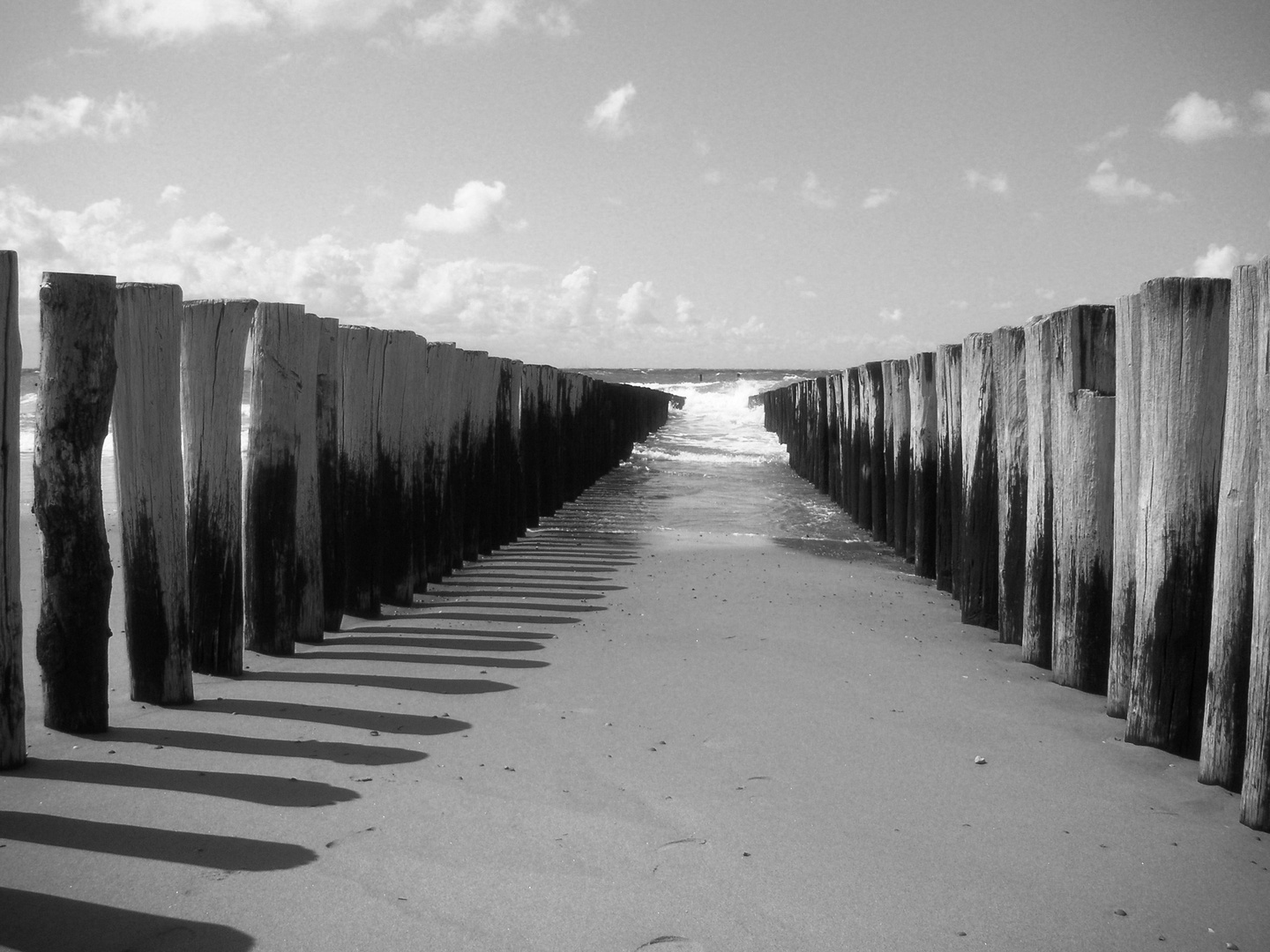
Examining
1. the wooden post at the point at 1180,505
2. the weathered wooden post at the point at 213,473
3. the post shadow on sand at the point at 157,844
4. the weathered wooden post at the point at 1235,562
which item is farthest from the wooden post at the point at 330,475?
the weathered wooden post at the point at 1235,562

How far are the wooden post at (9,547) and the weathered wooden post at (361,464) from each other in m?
2.11

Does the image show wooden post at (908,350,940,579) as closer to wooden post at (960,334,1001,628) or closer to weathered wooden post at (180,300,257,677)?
wooden post at (960,334,1001,628)

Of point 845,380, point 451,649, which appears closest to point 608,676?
point 451,649

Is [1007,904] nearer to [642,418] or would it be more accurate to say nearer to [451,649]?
[451,649]

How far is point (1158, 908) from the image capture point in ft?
7.89

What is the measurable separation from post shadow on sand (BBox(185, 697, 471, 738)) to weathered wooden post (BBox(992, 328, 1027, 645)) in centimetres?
269

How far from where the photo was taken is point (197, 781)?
2939 millimetres

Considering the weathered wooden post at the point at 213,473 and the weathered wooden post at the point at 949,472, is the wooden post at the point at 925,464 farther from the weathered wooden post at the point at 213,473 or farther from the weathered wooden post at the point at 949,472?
the weathered wooden post at the point at 213,473

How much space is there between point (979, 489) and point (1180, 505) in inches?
81.5

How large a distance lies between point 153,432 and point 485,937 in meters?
2.24

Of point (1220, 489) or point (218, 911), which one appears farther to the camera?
point (1220, 489)

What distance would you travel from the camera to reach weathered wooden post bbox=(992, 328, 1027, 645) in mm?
4797

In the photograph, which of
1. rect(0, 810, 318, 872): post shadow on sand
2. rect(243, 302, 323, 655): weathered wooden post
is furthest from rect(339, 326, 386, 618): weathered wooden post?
rect(0, 810, 318, 872): post shadow on sand

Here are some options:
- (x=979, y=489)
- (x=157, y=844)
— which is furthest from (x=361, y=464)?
(x=979, y=489)
